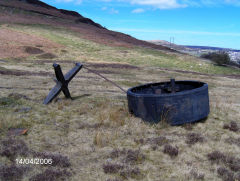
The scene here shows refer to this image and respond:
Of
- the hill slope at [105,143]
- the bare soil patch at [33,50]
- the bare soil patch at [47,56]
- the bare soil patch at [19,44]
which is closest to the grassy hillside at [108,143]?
the hill slope at [105,143]

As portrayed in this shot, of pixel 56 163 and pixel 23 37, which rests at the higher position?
pixel 23 37

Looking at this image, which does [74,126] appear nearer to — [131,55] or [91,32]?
[131,55]

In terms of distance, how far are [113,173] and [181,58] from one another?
38553 millimetres

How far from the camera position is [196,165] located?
5.28m

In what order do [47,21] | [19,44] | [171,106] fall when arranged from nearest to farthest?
[171,106] → [19,44] → [47,21]

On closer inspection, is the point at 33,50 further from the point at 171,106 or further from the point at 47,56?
the point at 171,106

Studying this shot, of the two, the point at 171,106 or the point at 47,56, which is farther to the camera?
the point at 47,56

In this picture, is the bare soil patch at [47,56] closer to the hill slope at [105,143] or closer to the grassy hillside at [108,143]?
the hill slope at [105,143]

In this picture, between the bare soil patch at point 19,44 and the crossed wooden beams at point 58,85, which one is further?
the bare soil patch at point 19,44

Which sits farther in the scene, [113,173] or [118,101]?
[118,101]

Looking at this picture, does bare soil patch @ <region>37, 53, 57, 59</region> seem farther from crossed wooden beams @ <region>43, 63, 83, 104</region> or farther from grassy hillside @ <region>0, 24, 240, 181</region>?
crossed wooden beams @ <region>43, 63, 83, 104</region>

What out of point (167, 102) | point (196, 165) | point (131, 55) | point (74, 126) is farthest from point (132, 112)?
point (131, 55)

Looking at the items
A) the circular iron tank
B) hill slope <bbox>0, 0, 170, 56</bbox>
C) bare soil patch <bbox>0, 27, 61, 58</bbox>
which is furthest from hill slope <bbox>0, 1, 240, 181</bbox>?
hill slope <bbox>0, 0, 170, 56</bbox>

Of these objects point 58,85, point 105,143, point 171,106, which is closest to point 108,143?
point 105,143
